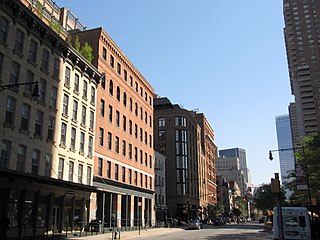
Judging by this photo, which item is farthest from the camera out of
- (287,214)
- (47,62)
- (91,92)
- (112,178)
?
(112,178)

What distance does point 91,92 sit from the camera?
→ 42094 mm

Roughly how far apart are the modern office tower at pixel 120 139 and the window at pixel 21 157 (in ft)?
34.6

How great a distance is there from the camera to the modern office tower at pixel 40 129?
27.4 m

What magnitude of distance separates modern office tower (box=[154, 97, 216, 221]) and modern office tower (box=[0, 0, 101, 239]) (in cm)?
5258

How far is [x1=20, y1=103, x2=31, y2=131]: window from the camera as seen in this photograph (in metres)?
29.5

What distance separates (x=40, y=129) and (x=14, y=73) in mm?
5372

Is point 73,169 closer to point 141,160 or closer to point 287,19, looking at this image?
point 141,160

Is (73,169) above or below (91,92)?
below

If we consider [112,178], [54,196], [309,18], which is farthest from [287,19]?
[54,196]

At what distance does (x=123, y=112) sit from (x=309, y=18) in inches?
6335

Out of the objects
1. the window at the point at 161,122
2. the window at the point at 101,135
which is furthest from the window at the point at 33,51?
the window at the point at 161,122

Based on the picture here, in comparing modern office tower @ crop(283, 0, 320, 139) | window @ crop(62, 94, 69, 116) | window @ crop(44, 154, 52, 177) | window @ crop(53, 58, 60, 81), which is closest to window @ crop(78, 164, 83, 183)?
window @ crop(44, 154, 52, 177)

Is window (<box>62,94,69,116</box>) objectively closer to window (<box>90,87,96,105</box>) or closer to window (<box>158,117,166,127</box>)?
window (<box>90,87,96,105</box>)

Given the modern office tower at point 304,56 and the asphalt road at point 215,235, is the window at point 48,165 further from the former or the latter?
the modern office tower at point 304,56
